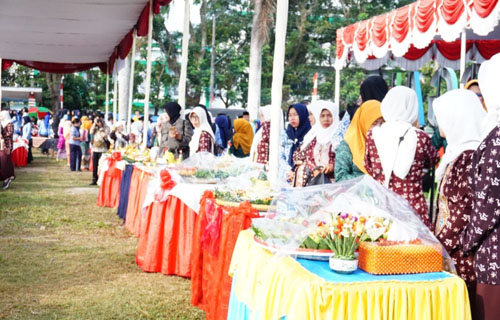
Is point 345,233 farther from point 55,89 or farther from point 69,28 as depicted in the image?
point 55,89

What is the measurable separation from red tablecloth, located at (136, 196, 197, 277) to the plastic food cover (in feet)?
7.92

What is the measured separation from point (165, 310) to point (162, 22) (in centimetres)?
2872

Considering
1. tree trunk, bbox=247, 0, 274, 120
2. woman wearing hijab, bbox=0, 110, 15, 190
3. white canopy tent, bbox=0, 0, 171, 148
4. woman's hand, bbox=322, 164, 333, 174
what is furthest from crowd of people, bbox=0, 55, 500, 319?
tree trunk, bbox=247, 0, 274, 120

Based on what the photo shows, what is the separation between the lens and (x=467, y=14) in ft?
23.1

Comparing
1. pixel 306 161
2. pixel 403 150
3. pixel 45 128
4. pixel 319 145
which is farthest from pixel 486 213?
pixel 45 128

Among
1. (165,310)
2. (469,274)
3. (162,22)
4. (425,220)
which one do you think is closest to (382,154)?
(425,220)

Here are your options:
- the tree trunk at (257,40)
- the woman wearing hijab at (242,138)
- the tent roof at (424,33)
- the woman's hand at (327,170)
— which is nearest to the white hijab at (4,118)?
the woman wearing hijab at (242,138)

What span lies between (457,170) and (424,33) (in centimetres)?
609

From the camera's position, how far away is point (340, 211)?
2.96 m

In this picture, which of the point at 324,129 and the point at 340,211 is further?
the point at 324,129

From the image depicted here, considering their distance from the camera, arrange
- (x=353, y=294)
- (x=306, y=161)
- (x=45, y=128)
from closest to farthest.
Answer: (x=353, y=294)
(x=306, y=161)
(x=45, y=128)

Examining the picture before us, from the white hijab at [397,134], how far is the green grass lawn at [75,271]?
183 cm

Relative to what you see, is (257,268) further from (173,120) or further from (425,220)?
(173,120)

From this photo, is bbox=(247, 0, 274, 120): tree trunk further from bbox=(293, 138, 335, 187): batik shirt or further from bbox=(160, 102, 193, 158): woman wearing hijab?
bbox=(293, 138, 335, 187): batik shirt
